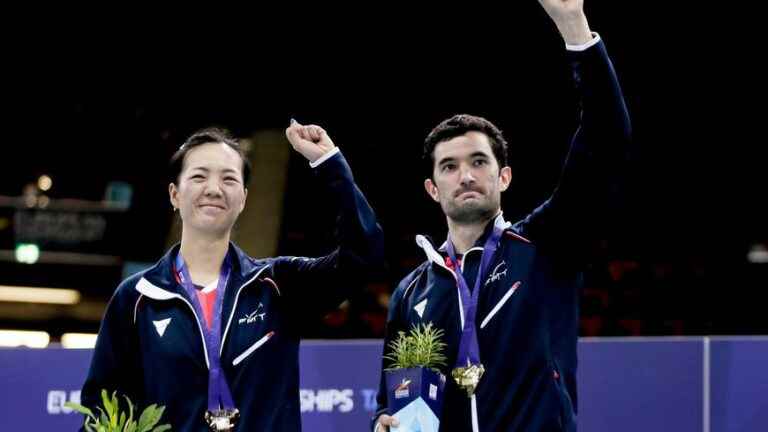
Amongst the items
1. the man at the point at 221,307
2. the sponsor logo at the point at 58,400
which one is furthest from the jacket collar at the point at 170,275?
the sponsor logo at the point at 58,400

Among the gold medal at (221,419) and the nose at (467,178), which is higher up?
the nose at (467,178)

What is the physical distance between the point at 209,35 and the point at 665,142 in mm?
5615

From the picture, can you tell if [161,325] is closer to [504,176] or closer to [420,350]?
[420,350]

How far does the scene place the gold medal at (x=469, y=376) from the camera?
3.21 meters

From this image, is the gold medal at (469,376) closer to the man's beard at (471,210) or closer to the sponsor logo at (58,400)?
the man's beard at (471,210)

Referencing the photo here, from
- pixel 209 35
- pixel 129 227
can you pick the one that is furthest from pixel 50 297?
pixel 209 35

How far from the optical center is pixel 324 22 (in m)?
9.90

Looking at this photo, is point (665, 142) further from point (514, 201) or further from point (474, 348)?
point (474, 348)

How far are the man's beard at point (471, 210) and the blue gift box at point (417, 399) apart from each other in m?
0.56

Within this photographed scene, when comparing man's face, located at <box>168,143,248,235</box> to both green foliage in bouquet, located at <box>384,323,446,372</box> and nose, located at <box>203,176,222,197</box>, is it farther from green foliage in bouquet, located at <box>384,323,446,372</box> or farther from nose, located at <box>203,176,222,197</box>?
green foliage in bouquet, located at <box>384,323,446,372</box>

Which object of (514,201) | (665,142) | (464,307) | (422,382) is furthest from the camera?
(665,142)

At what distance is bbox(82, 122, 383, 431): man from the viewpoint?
3217 mm

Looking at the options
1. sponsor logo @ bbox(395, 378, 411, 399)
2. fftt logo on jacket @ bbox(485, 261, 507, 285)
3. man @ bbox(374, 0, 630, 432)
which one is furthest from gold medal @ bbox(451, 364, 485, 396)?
fftt logo on jacket @ bbox(485, 261, 507, 285)

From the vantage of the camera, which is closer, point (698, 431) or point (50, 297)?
point (698, 431)
